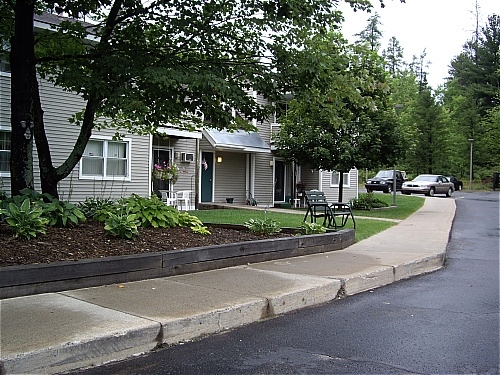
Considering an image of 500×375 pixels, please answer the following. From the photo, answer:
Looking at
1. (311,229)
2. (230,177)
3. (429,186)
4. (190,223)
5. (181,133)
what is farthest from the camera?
(429,186)

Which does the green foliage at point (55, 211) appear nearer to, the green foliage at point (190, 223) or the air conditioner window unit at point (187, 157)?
the green foliage at point (190, 223)

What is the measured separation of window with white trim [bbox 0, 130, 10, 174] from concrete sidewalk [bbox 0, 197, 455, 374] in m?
9.44

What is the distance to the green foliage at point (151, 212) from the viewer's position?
9.18 meters

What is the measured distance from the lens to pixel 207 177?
889 inches

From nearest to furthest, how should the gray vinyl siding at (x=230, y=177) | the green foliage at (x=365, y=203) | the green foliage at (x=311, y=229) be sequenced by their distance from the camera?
the green foliage at (x=311, y=229), the gray vinyl siding at (x=230, y=177), the green foliage at (x=365, y=203)

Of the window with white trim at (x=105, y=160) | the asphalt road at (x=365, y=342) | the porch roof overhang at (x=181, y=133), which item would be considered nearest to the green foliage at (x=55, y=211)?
the asphalt road at (x=365, y=342)

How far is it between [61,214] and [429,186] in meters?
34.7

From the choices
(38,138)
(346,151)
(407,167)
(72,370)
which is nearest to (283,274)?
(72,370)

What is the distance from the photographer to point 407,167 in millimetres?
53250

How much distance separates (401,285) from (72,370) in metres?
5.42

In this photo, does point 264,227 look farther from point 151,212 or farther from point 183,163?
point 183,163

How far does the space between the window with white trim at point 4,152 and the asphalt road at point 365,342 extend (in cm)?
1137

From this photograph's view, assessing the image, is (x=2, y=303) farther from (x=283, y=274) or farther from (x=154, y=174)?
(x=154, y=174)

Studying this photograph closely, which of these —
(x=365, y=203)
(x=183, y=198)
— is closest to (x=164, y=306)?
(x=183, y=198)
